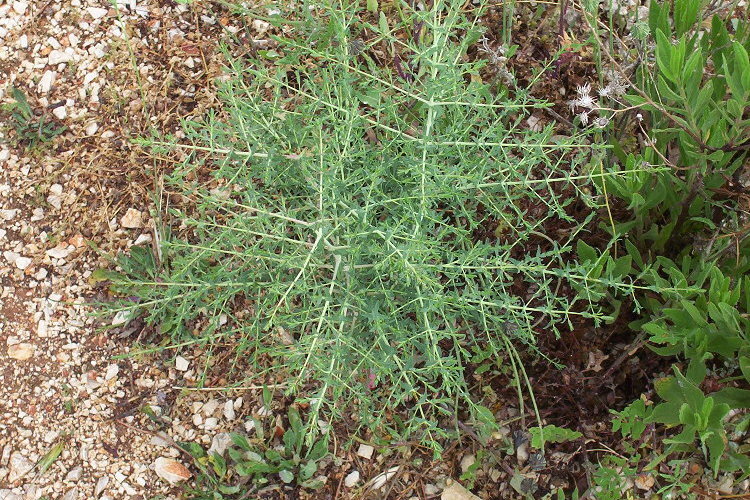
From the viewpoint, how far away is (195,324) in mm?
2744

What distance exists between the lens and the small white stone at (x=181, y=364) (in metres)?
2.72

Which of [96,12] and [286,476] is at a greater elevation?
[96,12]

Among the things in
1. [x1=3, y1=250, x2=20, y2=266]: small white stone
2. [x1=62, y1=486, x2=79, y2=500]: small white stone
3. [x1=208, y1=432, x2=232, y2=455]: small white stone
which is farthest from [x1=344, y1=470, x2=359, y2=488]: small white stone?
[x1=3, y1=250, x2=20, y2=266]: small white stone

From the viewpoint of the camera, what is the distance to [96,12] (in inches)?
124

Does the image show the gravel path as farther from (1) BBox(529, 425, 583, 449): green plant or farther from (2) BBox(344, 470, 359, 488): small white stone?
(1) BBox(529, 425, 583, 449): green plant

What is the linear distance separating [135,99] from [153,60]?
0.19 metres

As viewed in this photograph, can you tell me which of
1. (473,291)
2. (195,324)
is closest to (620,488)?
(473,291)

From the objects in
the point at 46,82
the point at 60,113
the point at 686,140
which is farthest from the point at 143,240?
the point at 686,140

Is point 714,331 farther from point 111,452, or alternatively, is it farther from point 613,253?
point 111,452

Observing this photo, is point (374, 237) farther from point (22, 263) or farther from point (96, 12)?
point (96, 12)

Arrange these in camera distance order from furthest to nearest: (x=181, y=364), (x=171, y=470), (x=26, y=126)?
1. (x=26, y=126)
2. (x=181, y=364)
3. (x=171, y=470)

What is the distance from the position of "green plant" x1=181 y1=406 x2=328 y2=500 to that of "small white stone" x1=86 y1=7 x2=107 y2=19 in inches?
70.2

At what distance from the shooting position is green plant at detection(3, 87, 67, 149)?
9.71 feet

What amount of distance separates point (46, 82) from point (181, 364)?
1288mm
